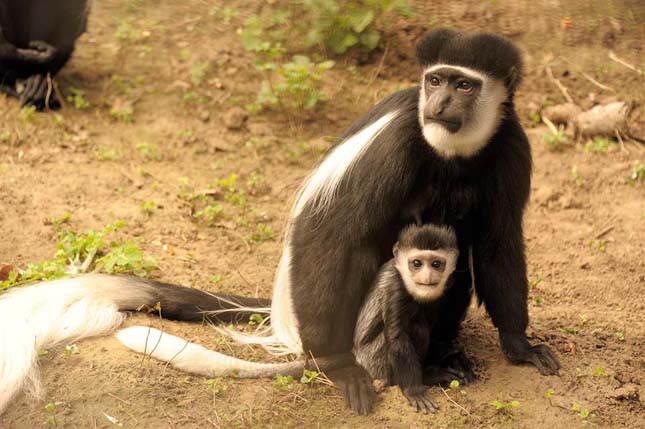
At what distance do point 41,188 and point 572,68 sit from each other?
3.22 metres

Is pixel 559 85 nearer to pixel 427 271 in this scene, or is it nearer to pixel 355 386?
pixel 427 271

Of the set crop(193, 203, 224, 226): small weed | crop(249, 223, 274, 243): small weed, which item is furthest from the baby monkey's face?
crop(193, 203, 224, 226): small weed

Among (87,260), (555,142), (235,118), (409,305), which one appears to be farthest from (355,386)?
(235,118)

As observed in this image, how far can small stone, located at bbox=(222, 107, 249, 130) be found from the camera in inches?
197

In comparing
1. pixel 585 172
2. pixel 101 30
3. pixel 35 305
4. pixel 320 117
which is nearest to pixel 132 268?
pixel 35 305

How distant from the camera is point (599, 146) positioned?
4.69 m

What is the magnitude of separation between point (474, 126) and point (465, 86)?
0.13m

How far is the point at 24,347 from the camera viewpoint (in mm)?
2775

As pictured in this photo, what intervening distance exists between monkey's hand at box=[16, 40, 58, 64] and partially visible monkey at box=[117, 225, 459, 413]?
2709 mm

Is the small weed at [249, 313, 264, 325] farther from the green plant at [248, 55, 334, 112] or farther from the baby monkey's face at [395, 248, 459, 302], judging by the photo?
the green plant at [248, 55, 334, 112]

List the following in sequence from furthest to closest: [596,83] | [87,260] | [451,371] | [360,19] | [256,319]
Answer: [360,19] → [596,83] → [87,260] → [256,319] → [451,371]

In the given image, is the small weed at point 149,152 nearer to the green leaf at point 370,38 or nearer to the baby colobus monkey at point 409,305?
the green leaf at point 370,38

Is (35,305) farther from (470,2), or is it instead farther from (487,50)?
(470,2)

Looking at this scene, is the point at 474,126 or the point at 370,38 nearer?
the point at 474,126
